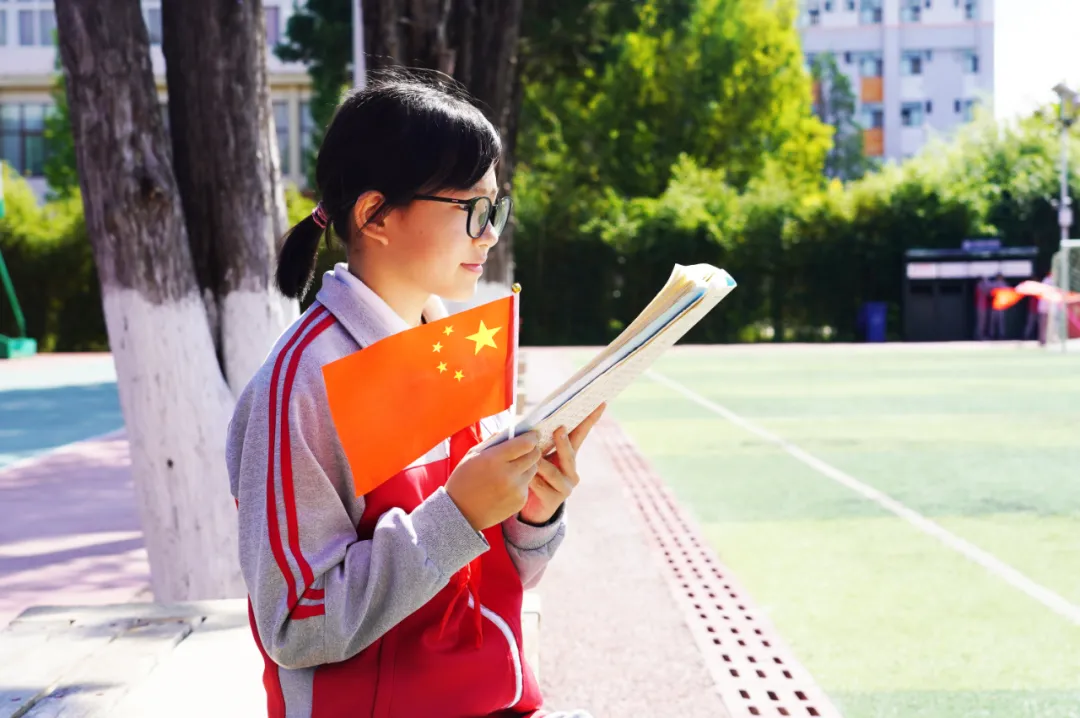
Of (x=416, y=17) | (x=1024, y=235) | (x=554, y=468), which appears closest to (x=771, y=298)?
(x=1024, y=235)

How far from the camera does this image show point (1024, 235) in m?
34.2

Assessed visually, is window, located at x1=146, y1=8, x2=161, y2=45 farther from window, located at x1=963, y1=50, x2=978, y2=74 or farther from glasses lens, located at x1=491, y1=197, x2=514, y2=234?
glasses lens, located at x1=491, y1=197, x2=514, y2=234

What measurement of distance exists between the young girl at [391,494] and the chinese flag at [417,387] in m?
0.04

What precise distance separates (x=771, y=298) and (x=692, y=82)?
10812mm

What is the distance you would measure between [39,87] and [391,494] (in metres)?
64.1

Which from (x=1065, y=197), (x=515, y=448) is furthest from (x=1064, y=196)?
(x=515, y=448)

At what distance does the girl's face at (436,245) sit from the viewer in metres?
2.09

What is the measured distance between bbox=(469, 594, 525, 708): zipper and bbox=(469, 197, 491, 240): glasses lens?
595mm

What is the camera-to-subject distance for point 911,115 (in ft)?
266

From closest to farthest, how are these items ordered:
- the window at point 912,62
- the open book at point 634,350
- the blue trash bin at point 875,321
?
the open book at point 634,350 → the blue trash bin at point 875,321 → the window at point 912,62

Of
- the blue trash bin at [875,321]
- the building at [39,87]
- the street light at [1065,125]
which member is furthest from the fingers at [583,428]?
the building at [39,87]

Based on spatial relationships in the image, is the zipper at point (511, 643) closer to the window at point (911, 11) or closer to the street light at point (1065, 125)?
the street light at point (1065, 125)

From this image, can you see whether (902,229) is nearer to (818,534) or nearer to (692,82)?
(692,82)

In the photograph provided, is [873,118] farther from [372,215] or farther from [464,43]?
[372,215]
